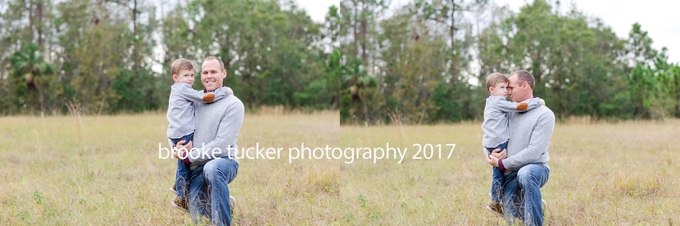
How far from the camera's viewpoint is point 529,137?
4.47m

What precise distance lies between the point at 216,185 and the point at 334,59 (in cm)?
1698

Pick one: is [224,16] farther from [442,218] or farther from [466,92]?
[442,218]

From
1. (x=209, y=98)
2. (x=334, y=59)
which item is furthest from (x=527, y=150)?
(x=334, y=59)

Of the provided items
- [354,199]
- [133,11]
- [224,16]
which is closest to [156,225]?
[354,199]

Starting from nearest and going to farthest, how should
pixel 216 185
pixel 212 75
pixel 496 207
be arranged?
pixel 216 185, pixel 212 75, pixel 496 207

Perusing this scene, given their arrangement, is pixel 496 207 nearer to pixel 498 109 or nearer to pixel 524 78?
pixel 498 109

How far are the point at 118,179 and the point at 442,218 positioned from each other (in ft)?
14.4

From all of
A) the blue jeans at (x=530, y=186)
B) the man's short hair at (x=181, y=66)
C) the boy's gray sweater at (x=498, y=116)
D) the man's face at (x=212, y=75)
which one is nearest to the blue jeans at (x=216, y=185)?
the man's face at (x=212, y=75)

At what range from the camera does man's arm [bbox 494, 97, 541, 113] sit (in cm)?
439

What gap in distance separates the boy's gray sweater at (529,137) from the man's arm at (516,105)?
0.06m

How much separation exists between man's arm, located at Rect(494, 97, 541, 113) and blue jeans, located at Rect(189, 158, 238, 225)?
85.3 inches

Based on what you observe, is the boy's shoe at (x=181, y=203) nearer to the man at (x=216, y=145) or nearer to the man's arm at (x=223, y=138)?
the man at (x=216, y=145)

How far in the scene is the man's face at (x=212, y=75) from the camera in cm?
457

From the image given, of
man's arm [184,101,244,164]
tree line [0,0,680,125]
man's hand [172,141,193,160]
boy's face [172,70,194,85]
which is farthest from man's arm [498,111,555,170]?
tree line [0,0,680,125]
